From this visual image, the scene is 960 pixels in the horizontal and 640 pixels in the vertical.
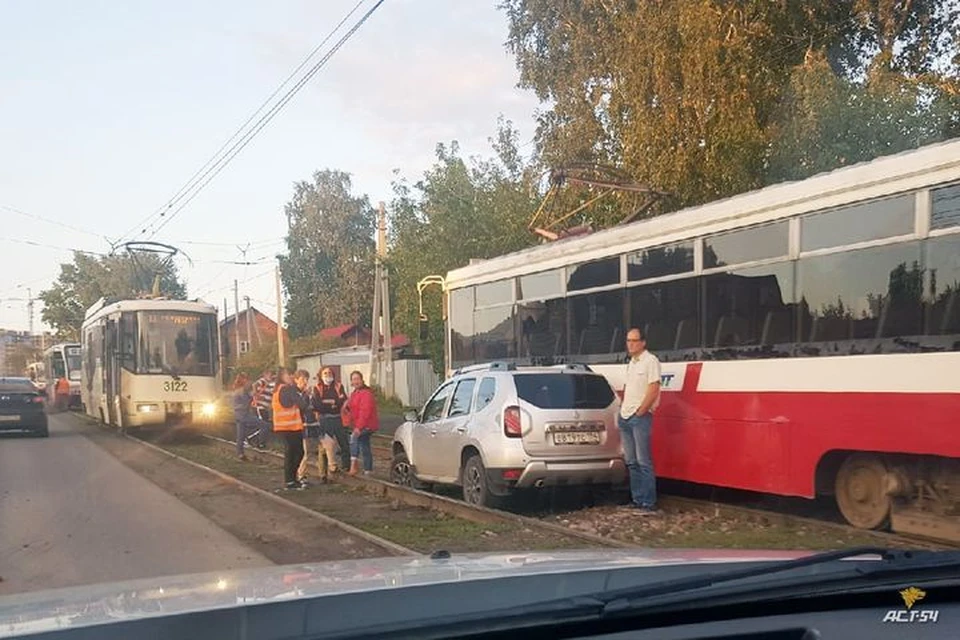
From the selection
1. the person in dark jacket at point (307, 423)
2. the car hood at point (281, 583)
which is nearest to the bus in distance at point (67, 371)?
the person in dark jacket at point (307, 423)

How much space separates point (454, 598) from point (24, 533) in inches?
374

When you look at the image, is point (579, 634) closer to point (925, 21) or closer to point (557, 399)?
point (557, 399)

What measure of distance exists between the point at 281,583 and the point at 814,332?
7.23 metres

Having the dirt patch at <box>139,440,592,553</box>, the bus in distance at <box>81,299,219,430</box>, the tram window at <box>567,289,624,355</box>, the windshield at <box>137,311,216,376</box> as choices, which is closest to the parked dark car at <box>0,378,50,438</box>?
the bus in distance at <box>81,299,219,430</box>

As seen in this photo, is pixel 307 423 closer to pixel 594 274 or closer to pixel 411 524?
pixel 411 524

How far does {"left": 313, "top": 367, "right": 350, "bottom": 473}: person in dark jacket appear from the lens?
14938mm

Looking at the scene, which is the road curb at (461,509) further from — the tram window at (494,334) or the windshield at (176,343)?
the windshield at (176,343)

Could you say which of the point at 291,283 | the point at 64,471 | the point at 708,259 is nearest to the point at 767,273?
the point at 708,259

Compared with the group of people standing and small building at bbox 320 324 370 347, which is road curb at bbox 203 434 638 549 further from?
small building at bbox 320 324 370 347

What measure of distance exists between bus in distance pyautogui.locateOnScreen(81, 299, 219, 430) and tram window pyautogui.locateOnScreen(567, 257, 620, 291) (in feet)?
43.3

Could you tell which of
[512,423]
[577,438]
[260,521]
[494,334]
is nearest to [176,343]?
[494,334]

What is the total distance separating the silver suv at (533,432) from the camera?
425 inches

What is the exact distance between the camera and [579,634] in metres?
2.20

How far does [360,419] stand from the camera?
1497 cm
